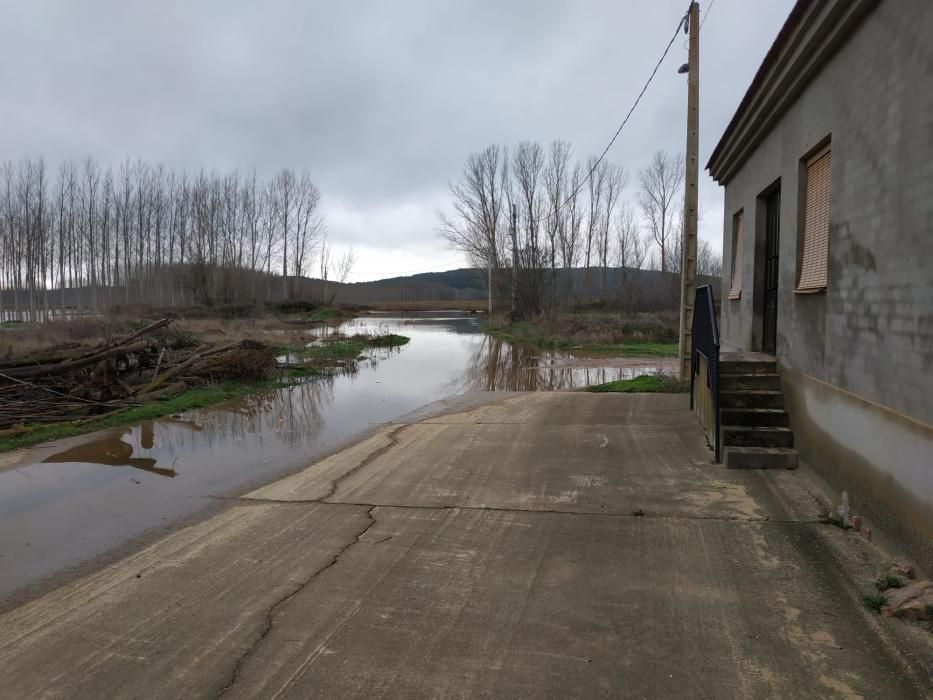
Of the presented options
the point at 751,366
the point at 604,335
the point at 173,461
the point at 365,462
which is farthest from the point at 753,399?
the point at 604,335

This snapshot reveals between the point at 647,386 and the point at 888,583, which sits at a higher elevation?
the point at 647,386

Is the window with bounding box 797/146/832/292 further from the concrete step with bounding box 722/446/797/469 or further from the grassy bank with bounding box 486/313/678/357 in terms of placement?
the grassy bank with bounding box 486/313/678/357

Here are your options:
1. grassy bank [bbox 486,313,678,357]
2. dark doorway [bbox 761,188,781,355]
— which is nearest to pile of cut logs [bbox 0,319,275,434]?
dark doorway [bbox 761,188,781,355]

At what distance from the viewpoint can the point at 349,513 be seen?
5434 millimetres

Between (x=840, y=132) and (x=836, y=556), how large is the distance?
146 inches

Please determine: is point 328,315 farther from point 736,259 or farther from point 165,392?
point 736,259

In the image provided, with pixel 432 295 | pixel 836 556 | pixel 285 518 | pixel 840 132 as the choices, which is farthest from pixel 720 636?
pixel 432 295

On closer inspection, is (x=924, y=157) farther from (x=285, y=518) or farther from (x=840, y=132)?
(x=285, y=518)

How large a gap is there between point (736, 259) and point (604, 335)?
18118 mm

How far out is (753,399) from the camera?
6.91m

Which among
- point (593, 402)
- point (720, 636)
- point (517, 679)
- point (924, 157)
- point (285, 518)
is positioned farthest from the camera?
point (593, 402)

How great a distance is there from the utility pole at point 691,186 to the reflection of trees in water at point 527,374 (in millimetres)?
3568

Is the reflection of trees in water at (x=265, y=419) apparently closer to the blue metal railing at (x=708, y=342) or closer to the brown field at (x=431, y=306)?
the blue metal railing at (x=708, y=342)

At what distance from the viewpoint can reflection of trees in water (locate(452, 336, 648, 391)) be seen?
15.8 metres
